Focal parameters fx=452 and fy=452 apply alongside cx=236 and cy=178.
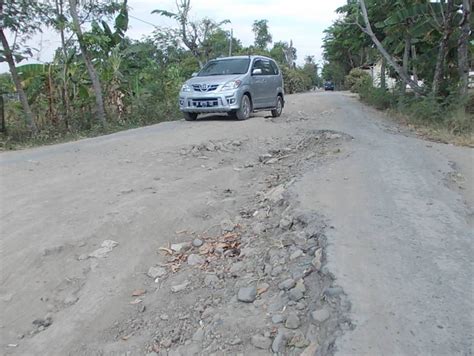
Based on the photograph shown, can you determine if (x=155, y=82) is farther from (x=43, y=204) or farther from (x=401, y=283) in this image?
(x=401, y=283)

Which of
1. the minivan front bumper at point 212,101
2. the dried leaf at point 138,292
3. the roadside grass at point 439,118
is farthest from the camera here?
the minivan front bumper at point 212,101

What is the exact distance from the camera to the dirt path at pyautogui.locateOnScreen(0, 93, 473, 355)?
2.61 meters

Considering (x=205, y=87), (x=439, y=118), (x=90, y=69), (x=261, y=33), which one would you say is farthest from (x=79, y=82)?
(x=261, y=33)

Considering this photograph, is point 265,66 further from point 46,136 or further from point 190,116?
point 46,136

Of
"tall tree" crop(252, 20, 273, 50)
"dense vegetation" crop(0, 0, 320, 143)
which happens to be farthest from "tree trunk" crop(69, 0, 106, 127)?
"tall tree" crop(252, 20, 273, 50)

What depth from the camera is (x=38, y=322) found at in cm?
330

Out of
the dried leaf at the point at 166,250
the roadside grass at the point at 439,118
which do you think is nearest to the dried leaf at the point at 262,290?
the dried leaf at the point at 166,250

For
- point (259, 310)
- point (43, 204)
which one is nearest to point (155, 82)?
point (43, 204)

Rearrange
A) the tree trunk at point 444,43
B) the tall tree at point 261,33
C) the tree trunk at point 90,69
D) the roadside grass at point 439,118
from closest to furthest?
1. the roadside grass at point 439,118
2. the tree trunk at point 90,69
3. the tree trunk at point 444,43
4. the tall tree at point 261,33

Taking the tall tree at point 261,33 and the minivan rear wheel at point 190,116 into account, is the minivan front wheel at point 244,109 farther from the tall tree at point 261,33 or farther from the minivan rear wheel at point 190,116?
the tall tree at point 261,33

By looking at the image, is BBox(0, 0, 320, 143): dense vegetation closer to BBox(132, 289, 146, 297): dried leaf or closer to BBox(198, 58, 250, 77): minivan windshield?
BBox(198, 58, 250, 77): minivan windshield

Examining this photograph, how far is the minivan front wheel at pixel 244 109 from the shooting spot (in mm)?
11266

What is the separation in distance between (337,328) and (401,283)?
2.15ft

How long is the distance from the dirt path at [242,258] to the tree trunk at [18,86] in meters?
4.84
